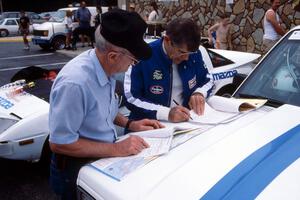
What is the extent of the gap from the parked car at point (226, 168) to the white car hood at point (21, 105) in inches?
81.7

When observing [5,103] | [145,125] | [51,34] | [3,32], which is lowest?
[3,32]

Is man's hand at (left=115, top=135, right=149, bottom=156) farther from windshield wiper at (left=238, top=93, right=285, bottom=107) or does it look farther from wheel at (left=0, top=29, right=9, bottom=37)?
wheel at (left=0, top=29, right=9, bottom=37)

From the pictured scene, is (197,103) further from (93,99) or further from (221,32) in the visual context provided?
(221,32)

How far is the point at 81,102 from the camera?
5.21 feet

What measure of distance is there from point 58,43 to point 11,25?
1111cm

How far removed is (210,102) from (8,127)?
2109 millimetres

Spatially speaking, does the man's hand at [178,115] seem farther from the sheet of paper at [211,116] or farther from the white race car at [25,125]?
the white race car at [25,125]

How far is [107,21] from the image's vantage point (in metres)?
1.60

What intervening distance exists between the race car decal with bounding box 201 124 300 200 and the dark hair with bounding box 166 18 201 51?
72cm

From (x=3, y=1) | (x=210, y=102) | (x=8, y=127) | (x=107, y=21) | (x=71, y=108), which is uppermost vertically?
(x=107, y=21)

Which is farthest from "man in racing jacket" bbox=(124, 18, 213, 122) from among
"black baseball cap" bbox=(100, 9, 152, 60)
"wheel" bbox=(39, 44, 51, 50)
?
"wheel" bbox=(39, 44, 51, 50)

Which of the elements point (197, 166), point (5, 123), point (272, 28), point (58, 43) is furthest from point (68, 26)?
point (197, 166)

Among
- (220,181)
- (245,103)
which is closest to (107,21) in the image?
(220,181)

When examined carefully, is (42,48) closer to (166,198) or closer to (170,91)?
(170,91)
